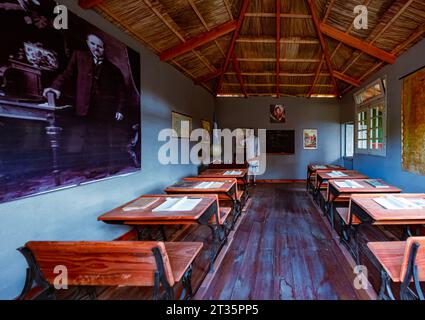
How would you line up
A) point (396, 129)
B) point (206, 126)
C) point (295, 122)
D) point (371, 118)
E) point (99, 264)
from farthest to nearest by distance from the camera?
point (295, 122), point (206, 126), point (371, 118), point (396, 129), point (99, 264)

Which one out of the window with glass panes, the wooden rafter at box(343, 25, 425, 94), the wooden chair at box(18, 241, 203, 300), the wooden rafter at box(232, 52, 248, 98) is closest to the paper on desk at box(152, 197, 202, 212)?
the wooden chair at box(18, 241, 203, 300)

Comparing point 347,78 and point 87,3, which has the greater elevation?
point 347,78

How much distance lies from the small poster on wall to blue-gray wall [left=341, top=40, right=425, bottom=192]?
309 centimetres

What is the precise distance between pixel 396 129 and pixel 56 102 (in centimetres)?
502

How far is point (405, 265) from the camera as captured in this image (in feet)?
4.36

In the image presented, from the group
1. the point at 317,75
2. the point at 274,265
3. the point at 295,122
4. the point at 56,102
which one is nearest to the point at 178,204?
the point at 274,265

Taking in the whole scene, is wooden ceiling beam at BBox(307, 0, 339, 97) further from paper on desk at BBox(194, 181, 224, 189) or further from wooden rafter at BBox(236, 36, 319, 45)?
paper on desk at BBox(194, 181, 224, 189)

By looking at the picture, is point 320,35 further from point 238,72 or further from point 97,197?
point 97,197

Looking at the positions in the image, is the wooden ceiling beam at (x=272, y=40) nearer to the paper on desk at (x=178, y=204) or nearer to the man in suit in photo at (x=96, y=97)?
the man in suit in photo at (x=96, y=97)

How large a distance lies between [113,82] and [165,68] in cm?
184

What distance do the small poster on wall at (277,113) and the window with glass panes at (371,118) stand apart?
7.41 ft

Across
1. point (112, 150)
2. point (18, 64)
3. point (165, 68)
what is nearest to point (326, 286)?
point (112, 150)

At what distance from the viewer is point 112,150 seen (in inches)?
120
